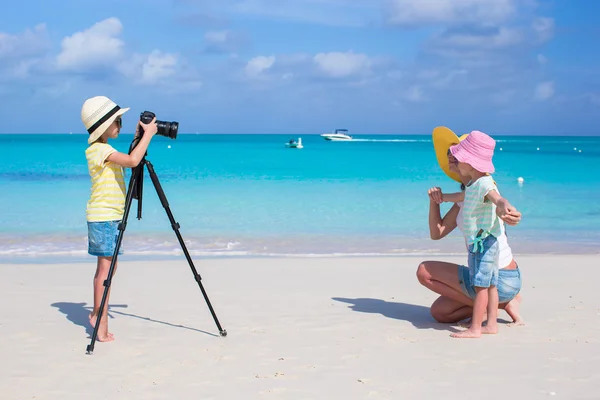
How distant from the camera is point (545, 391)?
3498mm

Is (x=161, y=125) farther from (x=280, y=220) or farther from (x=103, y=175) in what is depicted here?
(x=280, y=220)

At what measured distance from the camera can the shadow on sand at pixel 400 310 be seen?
4820 mm

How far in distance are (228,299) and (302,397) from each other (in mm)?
2344

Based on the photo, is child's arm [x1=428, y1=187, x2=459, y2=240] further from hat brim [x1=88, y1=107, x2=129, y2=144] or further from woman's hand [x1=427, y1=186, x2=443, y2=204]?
hat brim [x1=88, y1=107, x2=129, y2=144]

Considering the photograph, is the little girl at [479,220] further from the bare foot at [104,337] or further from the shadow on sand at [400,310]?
the bare foot at [104,337]

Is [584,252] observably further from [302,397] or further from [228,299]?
[302,397]

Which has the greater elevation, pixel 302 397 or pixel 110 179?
pixel 110 179

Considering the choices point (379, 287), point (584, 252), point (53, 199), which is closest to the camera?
point (379, 287)

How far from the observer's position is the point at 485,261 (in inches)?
171

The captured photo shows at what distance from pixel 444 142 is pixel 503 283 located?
1019mm

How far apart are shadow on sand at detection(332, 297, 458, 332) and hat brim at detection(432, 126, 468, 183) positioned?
1.03 m

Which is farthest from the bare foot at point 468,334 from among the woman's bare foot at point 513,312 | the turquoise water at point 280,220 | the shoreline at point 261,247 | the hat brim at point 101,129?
the turquoise water at point 280,220

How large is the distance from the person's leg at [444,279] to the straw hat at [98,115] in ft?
7.54

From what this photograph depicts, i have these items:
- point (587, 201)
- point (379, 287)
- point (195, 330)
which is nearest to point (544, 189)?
point (587, 201)
